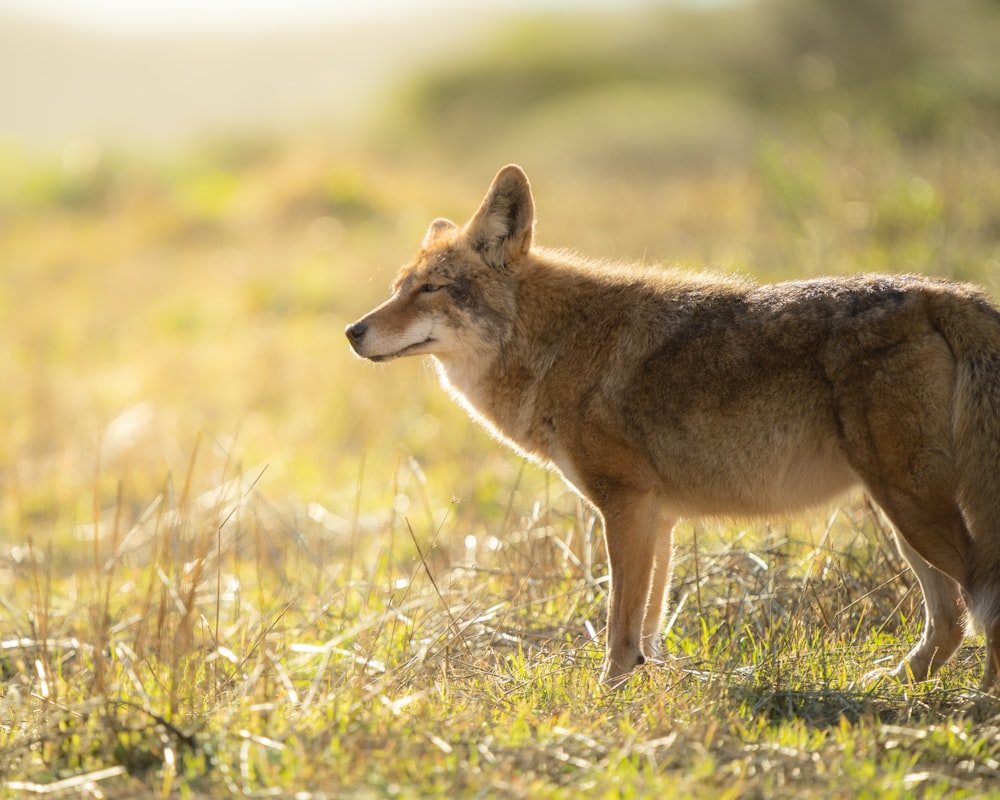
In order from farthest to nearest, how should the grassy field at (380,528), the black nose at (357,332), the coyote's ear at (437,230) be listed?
the coyote's ear at (437,230) → the black nose at (357,332) → the grassy field at (380,528)

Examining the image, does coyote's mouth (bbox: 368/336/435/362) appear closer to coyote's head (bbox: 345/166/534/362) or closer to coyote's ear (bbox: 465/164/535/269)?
coyote's head (bbox: 345/166/534/362)

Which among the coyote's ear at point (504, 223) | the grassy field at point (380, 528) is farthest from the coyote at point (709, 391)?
the grassy field at point (380, 528)

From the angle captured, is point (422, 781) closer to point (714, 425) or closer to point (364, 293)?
point (714, 425)

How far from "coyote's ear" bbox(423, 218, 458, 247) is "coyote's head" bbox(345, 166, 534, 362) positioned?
0.25 meters

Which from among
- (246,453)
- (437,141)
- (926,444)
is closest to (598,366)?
(926,444)

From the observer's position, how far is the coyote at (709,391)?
14.3 feet

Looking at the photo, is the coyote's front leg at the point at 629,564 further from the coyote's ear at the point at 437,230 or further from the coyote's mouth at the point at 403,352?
the coyote's ear at the point at 437,230

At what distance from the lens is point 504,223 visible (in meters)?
5.68

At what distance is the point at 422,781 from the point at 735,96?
35646 mm

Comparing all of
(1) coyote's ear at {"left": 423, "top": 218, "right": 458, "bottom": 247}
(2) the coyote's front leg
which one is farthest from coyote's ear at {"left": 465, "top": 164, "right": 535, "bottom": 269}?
(2) the coyote's front leg

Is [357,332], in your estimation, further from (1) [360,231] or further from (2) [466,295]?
(1) [360,231]

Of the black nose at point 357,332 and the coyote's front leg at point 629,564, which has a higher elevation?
the black nose at point 357,332

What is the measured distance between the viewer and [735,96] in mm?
36531

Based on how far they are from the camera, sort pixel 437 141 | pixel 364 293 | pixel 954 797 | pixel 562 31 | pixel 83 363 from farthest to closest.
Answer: pixel 562 31 → pixel 437 141 → pixel 364 293 → pixel 83 363 → pixel 954 797
